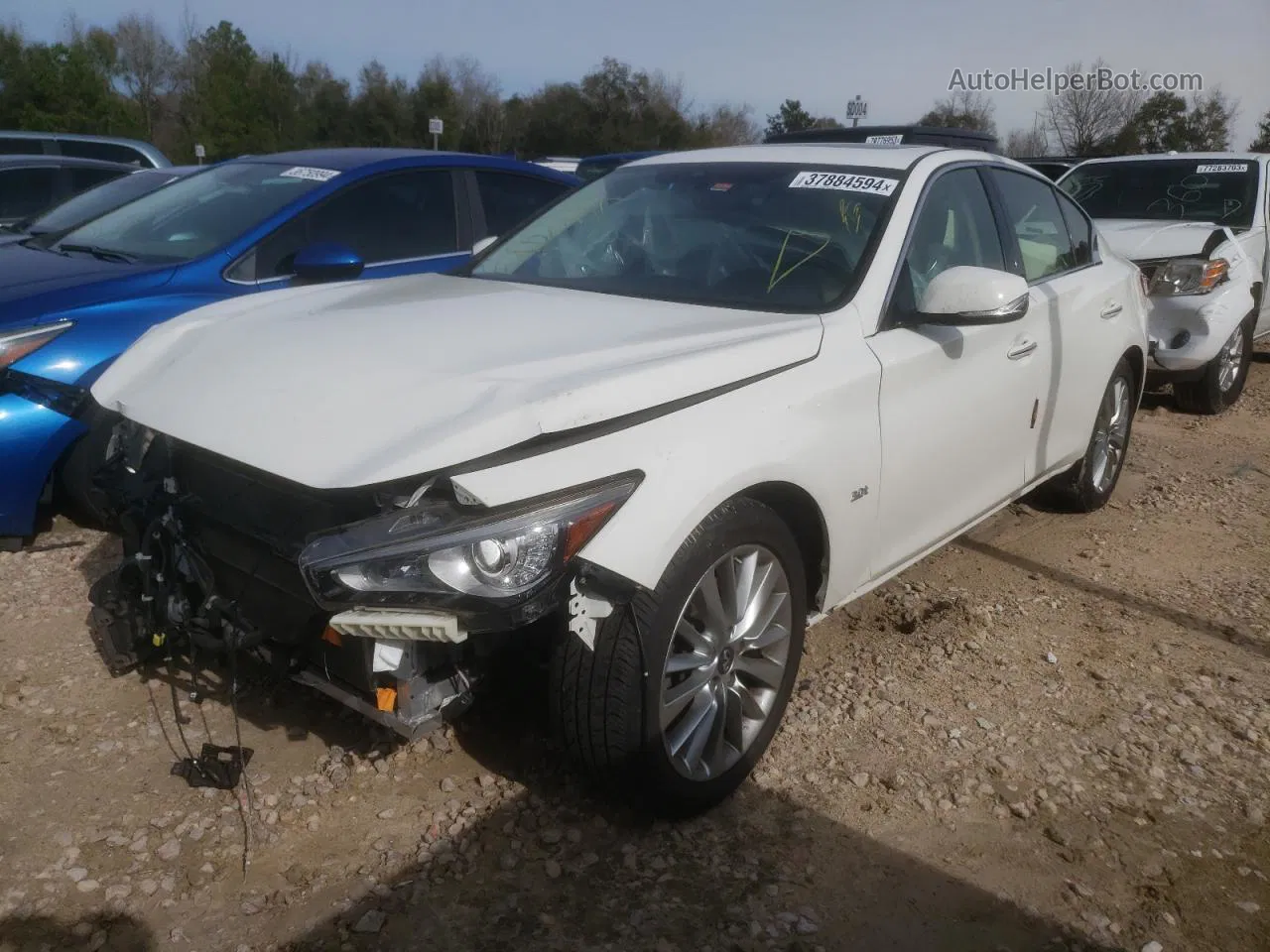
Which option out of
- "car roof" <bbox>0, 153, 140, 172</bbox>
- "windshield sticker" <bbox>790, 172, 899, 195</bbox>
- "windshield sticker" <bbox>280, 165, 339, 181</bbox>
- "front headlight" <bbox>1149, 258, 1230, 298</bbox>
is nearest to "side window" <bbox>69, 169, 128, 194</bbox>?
"car roof" <bbox>0, 153, 140, 172</bbox>

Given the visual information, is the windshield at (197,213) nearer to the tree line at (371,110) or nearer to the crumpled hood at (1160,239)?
the crumpled hood at (1160,239)

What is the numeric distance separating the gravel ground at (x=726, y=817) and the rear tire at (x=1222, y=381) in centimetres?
385

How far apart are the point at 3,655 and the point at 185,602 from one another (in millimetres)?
1253

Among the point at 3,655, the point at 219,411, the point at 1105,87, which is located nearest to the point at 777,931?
the point at 219,411

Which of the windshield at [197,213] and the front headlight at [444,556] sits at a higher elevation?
the windshield at [197,213]

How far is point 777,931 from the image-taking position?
2.38 meters

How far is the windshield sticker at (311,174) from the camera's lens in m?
5.02

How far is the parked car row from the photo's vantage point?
2.25 m

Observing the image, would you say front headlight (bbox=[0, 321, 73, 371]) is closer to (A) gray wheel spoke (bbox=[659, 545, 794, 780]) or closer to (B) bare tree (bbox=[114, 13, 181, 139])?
(A) gray wheel spoke (bbox=[659, 545, 794, 780])

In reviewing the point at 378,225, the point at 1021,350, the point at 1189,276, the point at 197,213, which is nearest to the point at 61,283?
the point at 197,213

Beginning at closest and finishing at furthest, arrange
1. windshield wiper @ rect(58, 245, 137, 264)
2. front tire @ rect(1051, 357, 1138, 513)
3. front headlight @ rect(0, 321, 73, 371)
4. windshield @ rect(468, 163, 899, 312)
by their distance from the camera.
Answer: windshield @ rect(468, 163, 899, 312) → front headlight @ rect(0, 321, 73, 371) → windshield wiper @ rect(58, 245, 137, 264) → front tire @ rect(1051, 357, 1138, 513)

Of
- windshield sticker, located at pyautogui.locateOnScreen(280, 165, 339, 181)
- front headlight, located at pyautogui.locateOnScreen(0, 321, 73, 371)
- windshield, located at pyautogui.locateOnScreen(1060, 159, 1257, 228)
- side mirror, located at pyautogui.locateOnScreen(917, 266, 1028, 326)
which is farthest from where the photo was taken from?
windshield, located at pyautogui.locateOnScreen(1060, 159, 1257, 228)

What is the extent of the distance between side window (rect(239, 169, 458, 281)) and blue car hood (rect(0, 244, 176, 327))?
1.31 feet

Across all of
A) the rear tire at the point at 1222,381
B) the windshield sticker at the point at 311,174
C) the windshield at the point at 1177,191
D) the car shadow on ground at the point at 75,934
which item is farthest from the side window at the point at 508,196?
the rear tire at the point at 1222,381
